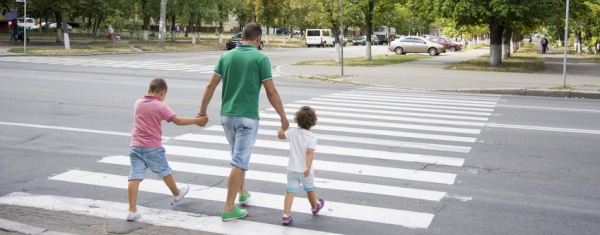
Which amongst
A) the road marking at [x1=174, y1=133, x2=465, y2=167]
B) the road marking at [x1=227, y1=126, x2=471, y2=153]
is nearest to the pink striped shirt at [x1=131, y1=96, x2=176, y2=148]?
the road marking at [x1=174, y1=133, x2=465, y2=167]

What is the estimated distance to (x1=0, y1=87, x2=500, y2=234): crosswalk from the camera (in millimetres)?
6078

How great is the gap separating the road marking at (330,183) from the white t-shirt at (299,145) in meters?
1.41

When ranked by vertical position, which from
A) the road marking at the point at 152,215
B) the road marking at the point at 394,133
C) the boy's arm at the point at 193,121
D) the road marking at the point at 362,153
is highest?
the boy's arm at the point at 193,121

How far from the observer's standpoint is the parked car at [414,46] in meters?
50.7

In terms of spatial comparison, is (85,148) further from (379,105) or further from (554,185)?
(379,105)

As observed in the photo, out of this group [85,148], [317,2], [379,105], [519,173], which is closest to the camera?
[519,173]

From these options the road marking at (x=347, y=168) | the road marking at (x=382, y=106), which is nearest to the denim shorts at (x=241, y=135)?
the road marking at (x=347, y=168)

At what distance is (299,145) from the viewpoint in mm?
5617

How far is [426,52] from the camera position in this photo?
51.5 m

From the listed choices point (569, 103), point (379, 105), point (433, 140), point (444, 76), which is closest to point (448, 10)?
point (444, 76)

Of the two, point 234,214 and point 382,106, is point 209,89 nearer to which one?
point 234,214

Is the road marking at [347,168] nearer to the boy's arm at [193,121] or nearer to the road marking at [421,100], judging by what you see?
the boy's arm at [193,121]

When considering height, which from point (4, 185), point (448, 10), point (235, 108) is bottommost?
point (4, 185)

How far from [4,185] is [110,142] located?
260 centimetres
